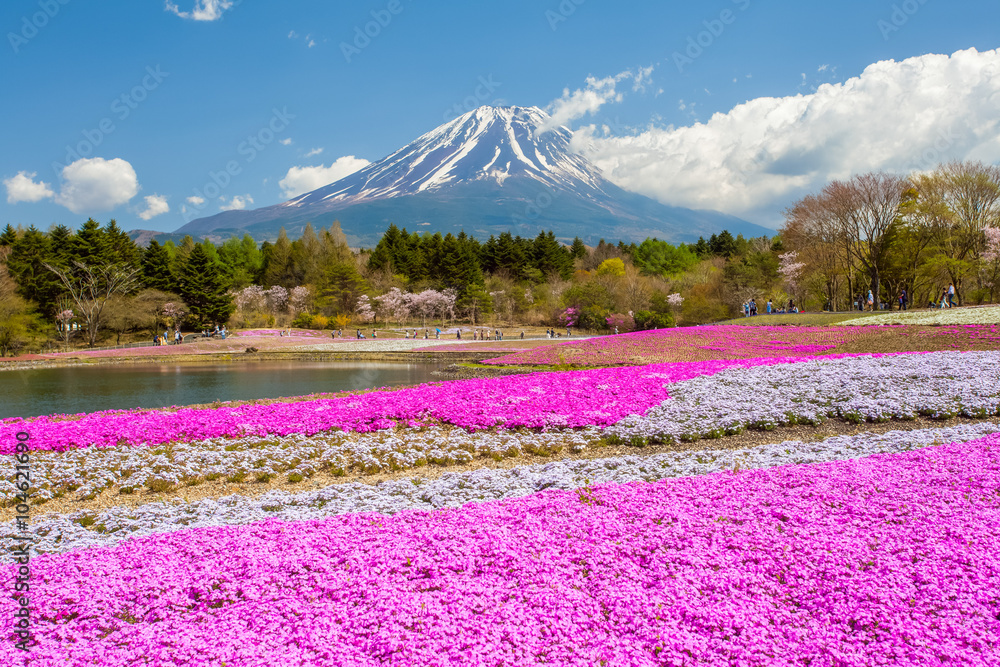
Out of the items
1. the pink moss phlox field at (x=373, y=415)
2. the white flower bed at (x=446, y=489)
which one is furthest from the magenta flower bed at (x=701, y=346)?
the white flower bed at (x=446, y=489)

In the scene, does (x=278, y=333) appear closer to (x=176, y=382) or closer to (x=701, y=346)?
(x=176, y=382)

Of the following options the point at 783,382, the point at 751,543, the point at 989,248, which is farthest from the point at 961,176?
the point at 751,543

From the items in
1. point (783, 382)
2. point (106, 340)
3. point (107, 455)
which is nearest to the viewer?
point (107, 455)

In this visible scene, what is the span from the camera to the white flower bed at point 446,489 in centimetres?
680

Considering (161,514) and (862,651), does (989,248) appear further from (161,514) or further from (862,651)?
(161,514)

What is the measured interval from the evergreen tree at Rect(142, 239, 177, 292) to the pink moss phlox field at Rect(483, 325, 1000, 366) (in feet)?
164

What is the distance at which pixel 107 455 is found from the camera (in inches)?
408

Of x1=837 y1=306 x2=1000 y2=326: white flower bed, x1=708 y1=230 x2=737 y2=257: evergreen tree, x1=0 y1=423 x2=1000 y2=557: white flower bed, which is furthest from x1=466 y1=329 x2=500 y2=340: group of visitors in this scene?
x1=708 y1=230 x2=737 y2=257: evergreen tree

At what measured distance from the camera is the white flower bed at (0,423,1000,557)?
680cm

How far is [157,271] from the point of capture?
63.5 meters

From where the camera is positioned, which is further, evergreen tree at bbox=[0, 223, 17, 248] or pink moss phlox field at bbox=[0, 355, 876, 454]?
evergreen tree at bbox=[0, 223, 17, 248]

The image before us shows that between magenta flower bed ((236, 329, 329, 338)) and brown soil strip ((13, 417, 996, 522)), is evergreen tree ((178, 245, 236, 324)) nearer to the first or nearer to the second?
magenta flower bed ((236, 329, 329, 338))

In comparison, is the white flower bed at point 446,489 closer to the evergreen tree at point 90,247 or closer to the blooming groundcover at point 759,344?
the blooming groundcover at point 759,344

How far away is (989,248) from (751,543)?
52446mm
